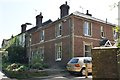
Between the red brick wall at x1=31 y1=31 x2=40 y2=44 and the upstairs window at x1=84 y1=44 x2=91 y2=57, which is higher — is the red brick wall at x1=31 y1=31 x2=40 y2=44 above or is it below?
above

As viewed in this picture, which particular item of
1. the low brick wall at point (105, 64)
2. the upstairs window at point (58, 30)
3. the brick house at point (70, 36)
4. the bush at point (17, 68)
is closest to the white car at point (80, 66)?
the brick house at point (70, 36)

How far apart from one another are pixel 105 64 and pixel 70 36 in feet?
51.3

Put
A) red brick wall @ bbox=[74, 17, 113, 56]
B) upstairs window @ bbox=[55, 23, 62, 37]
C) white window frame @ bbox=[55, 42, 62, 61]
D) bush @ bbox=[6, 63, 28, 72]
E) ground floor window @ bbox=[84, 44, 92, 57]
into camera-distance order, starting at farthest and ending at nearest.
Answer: upstairs window @ bbox=[55, 23, 62, 37]
white window frame @ bbox=[55, 42, 62, 61]
ground floor window @ bbox=[84, 44, 92, 57]
red brick wall @ bbox=[74, 17, 113, 56]
bush @ bbox=[6, 63, 28, 72]

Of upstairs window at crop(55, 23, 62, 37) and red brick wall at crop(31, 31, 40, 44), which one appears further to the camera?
red brick wall at crop(31, 31, 40, 44)

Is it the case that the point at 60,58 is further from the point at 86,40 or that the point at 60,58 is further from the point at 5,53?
the point at 5,53

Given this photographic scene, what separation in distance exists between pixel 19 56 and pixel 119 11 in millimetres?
28695

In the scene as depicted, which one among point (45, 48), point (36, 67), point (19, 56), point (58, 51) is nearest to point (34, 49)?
point (19, 56)

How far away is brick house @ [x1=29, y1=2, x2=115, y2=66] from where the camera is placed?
25094mm

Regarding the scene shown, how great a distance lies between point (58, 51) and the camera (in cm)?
2745

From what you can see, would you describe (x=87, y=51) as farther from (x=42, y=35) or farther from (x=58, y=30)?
(x=42, y=35)

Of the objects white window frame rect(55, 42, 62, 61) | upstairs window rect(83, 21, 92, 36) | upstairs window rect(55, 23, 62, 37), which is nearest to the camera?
upstairs window rect(83, 21, 92, 36)

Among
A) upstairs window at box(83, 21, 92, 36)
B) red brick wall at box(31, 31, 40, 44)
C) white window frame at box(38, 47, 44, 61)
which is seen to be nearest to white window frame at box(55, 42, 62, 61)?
upstairs window at box(83, 21, 92, 36)

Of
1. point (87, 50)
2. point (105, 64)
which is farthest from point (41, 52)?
point (105, 64)

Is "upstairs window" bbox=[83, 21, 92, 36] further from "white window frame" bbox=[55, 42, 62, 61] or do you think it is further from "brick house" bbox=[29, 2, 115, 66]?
"white window frame" bbox=[55, 42, 62, 61]
